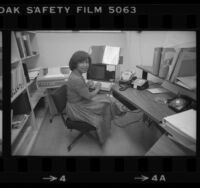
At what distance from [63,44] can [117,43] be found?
45 cm

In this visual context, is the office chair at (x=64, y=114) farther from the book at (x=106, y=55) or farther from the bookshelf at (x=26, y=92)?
the book at (x=106, y=55)

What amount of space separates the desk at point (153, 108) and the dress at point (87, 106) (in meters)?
0.13

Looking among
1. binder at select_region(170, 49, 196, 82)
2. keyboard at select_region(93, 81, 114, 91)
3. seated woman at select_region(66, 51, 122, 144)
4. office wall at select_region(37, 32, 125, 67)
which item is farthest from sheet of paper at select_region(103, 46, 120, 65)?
binder at select_region(170, 49, 196, 82)

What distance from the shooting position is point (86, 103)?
1.31 metres

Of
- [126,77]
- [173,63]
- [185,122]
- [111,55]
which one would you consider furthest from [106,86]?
[185,122]

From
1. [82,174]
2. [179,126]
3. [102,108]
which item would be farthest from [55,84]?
[179,126]

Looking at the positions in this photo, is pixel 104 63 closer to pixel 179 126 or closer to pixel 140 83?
pixel 140 83

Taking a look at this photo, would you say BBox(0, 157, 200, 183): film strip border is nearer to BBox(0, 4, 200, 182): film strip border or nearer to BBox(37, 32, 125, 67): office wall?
BBox(0, 4, 200, 182): film strip border

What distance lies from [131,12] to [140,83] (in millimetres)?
781

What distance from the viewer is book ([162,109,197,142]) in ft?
2.77

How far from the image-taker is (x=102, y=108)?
1.24 meters

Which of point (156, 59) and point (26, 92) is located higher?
point (156, 59)

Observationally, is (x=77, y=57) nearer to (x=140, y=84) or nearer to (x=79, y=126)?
(x=79, y=126)

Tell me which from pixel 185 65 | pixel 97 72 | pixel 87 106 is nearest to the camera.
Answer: pixel 185 65
